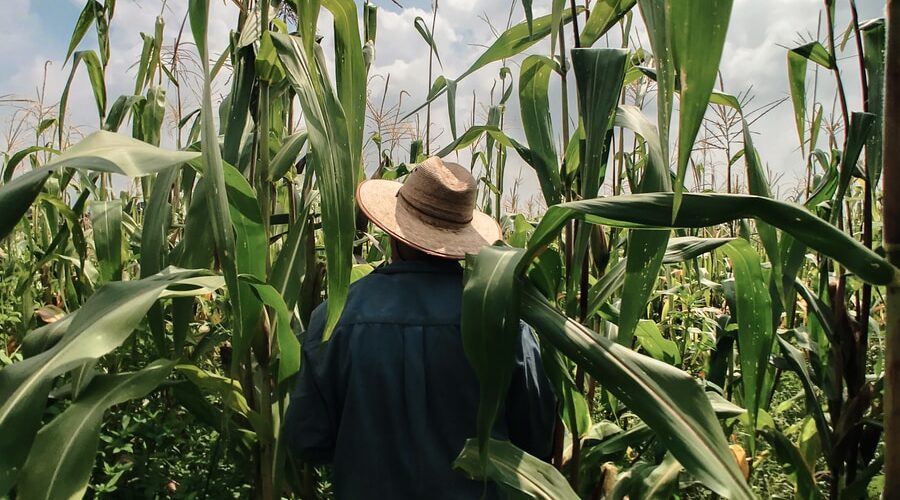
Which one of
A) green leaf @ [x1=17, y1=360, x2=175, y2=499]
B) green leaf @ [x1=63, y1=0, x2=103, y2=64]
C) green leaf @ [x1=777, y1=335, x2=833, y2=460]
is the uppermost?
green leaf @ [x1=63, y1=0, x2=103, y2=64]

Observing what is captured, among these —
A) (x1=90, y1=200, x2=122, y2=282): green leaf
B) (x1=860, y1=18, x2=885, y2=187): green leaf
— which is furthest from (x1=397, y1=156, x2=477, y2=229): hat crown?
(x1=860, y1=18, x2=885, y2=187): green leaf

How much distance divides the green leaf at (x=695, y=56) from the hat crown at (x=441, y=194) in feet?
2.82

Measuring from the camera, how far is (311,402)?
4.38ft

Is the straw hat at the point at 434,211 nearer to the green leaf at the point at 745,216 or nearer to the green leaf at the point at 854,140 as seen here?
the green leaf at the point at 745,216

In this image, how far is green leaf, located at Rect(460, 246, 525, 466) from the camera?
2.67 feet

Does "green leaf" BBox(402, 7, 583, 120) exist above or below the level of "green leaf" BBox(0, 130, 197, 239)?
above

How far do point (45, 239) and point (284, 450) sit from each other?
1.51 metres

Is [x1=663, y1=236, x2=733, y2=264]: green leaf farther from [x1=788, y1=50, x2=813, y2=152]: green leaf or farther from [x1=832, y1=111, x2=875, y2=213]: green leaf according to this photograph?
[x1=788, y1=50, x2=813, y2=152]: green leaf

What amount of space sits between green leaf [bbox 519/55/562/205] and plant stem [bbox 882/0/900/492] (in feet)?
2.02

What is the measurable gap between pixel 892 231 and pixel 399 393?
86 cm

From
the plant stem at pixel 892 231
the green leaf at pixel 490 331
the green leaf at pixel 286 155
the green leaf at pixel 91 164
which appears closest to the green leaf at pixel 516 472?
the green leaf at pixel 490 331

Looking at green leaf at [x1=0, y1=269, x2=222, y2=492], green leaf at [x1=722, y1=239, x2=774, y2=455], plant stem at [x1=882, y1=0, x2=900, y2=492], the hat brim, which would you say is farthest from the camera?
the hat brim

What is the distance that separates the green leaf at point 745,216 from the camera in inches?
Answer: 29.1

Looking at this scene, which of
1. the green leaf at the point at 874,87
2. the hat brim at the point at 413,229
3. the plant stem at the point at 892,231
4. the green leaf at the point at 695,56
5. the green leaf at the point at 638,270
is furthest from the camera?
the hat brim at the point at 413,229
